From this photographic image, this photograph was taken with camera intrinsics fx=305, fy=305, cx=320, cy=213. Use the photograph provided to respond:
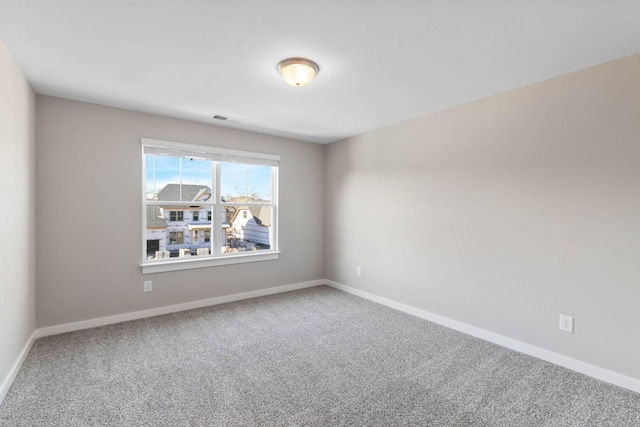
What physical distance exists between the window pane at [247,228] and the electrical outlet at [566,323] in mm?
3459

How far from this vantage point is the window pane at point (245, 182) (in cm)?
413

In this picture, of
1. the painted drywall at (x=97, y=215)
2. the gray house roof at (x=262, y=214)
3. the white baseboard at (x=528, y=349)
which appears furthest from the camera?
the gray house roof at (x=262, y=214)

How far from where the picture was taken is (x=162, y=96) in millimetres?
2957

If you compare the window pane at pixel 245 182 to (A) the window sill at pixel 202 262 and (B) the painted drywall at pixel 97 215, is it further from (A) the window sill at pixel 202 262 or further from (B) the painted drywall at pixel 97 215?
(A) the window sill at pixel 202 262

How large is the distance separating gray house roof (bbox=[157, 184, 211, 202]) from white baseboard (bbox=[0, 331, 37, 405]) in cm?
174

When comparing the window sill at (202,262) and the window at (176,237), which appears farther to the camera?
the window at (176,237)

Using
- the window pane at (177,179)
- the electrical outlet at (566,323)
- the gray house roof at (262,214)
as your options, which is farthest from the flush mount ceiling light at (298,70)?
the electrical outlet at (566,323)

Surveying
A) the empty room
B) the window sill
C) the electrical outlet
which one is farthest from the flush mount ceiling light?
the electrical outlet

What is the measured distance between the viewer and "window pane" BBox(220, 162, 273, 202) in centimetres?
413

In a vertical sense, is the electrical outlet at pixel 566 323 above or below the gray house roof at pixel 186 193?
below

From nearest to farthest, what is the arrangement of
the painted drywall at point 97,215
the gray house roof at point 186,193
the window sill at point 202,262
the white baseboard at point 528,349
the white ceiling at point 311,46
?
the white ceiling at point 311,46, the white baseboard at point 528,349, the painted drywall at point 97,215, the window sill at point 202,262, the gray house roof at point 186,193

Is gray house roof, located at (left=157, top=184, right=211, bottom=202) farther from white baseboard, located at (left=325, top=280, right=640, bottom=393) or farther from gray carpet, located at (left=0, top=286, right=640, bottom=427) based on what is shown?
white baseboard, located at (left=325, top=280, right=640, bottom=393)

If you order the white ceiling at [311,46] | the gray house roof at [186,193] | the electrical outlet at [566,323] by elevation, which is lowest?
the electrical outlet at [566,323]

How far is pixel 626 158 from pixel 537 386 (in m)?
1.75
